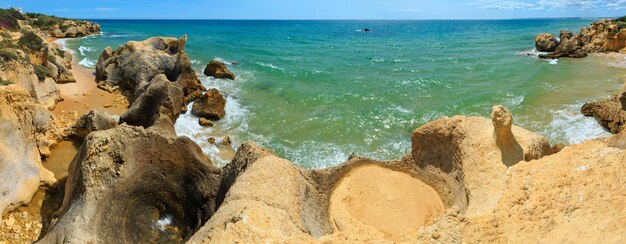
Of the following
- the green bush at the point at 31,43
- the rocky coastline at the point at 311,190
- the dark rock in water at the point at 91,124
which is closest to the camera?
the rocky coastline at the point at 311,190

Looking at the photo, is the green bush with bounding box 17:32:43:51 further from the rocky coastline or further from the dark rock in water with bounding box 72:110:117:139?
the rocky coastline

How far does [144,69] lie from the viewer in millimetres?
20188

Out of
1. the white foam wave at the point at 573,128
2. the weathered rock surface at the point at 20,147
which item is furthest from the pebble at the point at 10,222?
the white foam wave at the point at 573,128

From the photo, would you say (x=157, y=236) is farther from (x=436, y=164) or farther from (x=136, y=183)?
(x=436, y=164)

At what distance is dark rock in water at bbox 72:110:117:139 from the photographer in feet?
39.9

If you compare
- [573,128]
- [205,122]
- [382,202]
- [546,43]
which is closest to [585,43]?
[546,43]

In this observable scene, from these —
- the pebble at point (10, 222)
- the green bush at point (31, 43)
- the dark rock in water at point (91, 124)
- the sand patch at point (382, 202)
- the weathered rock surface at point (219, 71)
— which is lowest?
the pebble at point (10, 222)

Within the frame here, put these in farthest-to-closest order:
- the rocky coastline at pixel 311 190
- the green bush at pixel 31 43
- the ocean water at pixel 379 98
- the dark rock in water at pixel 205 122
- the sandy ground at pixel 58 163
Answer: the green bush at pixel 31 43 < the dark rock in water at pixel 205 122 < the ocean water at pixel 379 98 < the sandy ground at pixel 58 163 < the rocky coastline at pixel 311 190

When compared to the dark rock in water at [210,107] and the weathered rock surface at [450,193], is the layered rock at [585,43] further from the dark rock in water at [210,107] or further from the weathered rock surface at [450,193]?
the weathered rock surface at [450,193]

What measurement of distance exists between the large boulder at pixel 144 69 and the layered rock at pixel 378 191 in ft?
40.8

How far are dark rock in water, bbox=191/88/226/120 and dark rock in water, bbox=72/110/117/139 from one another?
471 cm

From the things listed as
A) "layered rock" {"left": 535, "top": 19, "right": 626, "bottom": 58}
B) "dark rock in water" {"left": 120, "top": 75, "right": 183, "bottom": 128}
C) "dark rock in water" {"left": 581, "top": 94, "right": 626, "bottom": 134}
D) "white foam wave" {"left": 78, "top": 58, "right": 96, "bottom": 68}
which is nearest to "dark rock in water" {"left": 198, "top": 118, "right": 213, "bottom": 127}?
"dark rock in water" {"left": 120, "top": 75, "right": 183, "bottom": 128}

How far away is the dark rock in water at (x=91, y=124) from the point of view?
12.2 meters

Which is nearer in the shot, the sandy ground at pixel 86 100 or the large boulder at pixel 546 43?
the sandy ground at pixel 86 100
